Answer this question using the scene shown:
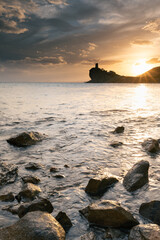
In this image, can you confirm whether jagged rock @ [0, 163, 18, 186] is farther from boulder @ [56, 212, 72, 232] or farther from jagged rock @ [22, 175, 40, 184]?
boulder @ [56, 212, 72, 232]

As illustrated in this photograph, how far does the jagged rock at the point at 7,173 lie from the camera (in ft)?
17.3

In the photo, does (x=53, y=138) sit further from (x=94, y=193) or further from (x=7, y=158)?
(x=94, y=193)

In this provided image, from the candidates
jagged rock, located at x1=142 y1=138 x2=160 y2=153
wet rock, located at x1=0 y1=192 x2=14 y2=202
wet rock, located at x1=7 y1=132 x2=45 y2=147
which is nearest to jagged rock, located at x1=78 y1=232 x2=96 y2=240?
wet rock, located at x1=0 y1=192 x2=14 y2=202

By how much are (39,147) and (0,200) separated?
13.7ft

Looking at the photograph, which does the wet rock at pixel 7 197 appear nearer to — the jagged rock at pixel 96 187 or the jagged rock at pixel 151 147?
the jagged rock at pixel 96 187

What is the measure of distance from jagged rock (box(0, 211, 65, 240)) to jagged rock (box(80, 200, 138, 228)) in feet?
2.56

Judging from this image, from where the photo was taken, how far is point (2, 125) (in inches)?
509

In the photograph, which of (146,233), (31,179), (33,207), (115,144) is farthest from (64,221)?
(115,144)

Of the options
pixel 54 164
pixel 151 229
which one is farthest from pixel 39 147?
pixel 151 229

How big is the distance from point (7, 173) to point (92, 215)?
3295 mm

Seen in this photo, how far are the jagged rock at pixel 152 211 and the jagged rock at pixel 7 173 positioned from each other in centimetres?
367

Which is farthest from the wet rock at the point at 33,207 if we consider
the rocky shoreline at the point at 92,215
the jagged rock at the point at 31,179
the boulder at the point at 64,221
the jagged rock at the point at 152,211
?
the jagged rock at the point at 152,211

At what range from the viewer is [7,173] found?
566 cm

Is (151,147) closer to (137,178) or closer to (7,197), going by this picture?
(137,178)
